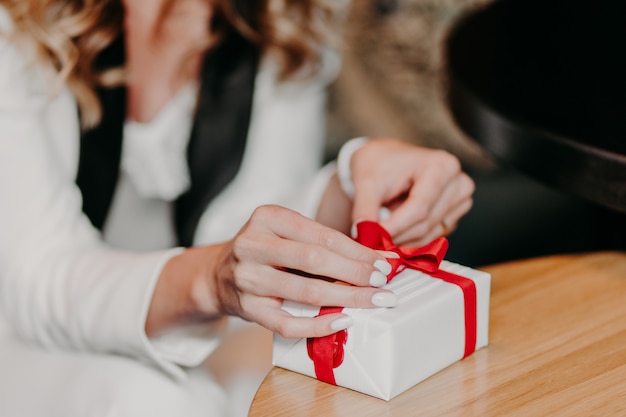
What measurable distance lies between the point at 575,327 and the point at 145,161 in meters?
0.80

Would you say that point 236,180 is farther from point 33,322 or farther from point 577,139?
point 577,139

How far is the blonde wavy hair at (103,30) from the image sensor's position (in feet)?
4.02

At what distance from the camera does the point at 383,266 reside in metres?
0.75

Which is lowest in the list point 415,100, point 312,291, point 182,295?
point 415,100

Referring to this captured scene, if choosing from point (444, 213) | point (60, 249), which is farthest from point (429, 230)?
point (60, 249)

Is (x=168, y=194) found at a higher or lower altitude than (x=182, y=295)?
lower

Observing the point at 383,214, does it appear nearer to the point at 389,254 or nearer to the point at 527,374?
the point at 389,254

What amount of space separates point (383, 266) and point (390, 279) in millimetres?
31

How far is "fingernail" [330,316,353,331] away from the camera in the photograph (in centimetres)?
71

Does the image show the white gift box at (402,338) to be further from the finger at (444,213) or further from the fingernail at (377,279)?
the finger at (444,213)

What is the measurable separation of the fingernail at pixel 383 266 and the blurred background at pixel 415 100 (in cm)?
133

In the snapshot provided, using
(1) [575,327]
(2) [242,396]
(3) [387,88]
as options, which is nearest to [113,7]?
(2) [242,396]

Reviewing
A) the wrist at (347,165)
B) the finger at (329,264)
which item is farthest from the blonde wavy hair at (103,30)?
the finger at (329,264)

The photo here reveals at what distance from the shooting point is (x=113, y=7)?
1335 mm
